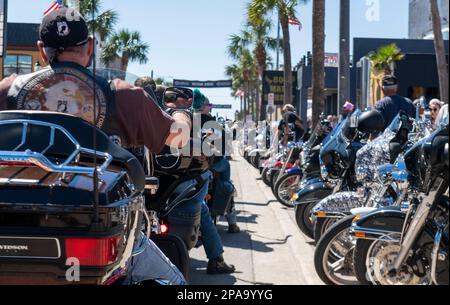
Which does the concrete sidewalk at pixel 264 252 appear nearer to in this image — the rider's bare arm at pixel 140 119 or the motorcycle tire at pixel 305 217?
the motorcycle tire at pixel 305 217

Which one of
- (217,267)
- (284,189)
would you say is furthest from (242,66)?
(217,267)

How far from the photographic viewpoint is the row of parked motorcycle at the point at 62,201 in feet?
6.56

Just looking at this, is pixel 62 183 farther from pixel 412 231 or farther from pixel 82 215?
pixel 412 231

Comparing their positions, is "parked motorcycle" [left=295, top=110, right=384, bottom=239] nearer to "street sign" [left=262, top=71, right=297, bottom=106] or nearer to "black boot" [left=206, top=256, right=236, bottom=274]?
"black boot" [left=206, top=256, right=236, bottom=274]

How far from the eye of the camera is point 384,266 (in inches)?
161

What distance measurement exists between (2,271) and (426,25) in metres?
50.2

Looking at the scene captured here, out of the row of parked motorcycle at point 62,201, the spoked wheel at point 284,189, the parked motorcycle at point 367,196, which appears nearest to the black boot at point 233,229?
the spoked wheel at point 284,189

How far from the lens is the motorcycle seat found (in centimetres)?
219

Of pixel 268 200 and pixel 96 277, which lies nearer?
pixel 96 277

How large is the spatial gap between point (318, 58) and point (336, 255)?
10.7 m

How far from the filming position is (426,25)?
48500 millimetres

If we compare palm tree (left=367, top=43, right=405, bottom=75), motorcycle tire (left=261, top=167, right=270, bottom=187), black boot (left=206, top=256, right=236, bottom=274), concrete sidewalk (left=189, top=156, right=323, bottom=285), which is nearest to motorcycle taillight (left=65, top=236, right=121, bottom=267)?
concrete sidewalk (left=189, top=156, right=323, bottom=285)

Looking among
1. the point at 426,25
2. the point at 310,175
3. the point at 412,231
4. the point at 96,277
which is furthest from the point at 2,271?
the point at 426,25

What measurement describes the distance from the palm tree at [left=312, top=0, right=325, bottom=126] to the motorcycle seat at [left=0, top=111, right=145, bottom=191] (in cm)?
1303
